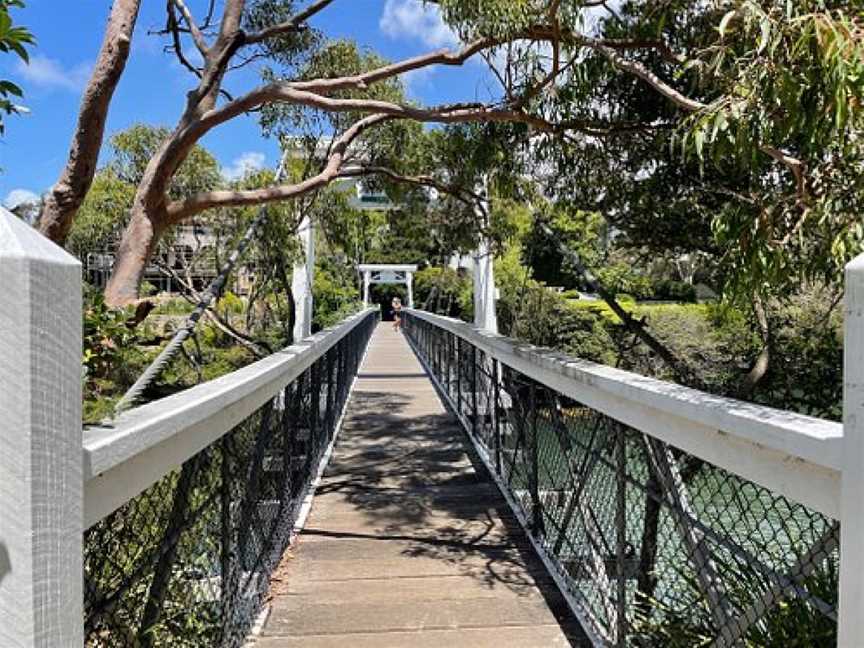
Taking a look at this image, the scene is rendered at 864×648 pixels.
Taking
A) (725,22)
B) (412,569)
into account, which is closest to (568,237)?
(412,569)

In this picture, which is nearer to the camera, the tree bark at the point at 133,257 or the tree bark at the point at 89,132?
the tree bark at the point at 89,132

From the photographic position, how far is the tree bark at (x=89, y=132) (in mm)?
4105

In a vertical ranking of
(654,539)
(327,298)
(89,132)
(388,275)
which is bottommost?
(654,539)

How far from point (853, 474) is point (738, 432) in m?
0.31

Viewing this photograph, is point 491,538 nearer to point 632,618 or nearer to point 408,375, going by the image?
point 632,618

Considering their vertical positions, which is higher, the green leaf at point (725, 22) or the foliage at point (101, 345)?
the green leaf at point (725, 22)

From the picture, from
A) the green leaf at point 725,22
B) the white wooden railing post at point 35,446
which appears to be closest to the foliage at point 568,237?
the green leaf at point 725,22

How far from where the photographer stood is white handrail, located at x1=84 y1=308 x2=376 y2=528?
1.11m

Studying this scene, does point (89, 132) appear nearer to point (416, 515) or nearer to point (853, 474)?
point (416, 515)

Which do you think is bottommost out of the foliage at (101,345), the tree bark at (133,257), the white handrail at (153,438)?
the white handrail at (153,438)

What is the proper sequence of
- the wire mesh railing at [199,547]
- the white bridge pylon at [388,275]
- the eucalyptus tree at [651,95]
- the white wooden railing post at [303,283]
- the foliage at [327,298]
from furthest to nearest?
the white bridge pylon at [388,275], the foliage at [327,298], the white wooden railing post at [303,283], the eucalyptus tree at [651,95], the wire mesh railing at [199,547]

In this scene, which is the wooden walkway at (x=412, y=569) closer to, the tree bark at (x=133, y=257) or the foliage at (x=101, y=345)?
the foliage at (x=101, y=345)

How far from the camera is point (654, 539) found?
89.8 inches

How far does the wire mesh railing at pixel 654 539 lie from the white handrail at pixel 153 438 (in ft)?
3.20
